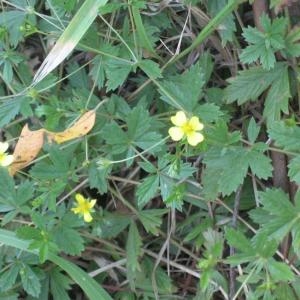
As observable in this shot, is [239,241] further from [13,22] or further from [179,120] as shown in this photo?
[13,22]

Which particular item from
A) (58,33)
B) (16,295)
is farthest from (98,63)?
(16,295)

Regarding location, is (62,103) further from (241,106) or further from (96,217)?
(241,106)

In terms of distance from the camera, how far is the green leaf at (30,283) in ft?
6.37

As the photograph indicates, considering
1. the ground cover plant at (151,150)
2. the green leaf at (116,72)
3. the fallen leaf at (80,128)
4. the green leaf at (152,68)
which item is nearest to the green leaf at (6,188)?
the ground cover plant at (151,150)

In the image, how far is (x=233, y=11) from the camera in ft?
6.28

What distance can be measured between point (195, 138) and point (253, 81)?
1.26ft

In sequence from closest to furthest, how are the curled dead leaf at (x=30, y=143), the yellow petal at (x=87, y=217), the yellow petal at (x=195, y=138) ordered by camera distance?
the yellow petal at (x=195, y=138), the yellow petal at (x=87, y=217), the curled dead leaf at (x=30, y=143)

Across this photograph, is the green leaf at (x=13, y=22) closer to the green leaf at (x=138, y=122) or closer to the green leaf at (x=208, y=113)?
the green leaf at (x=138, y=122)

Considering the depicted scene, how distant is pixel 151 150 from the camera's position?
1.80 metres

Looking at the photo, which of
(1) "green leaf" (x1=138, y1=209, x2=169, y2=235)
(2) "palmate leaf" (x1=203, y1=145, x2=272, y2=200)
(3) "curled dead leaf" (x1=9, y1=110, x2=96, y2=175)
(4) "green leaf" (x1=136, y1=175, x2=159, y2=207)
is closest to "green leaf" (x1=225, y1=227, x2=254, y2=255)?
(2) "palmate leaf" (x1=203, y1=145, x2=272, y2=200)

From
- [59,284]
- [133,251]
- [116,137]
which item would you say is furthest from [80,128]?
[59,284]

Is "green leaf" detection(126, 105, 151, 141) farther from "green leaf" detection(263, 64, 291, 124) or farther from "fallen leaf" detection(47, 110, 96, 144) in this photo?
"green leaf" detection(263, 64, 291, 124)

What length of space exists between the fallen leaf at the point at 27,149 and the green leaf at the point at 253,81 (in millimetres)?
660

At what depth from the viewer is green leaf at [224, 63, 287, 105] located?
1.84m
